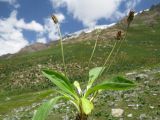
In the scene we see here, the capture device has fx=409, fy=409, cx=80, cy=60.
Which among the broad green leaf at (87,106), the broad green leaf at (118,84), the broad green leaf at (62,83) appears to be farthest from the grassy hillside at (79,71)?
the broad green leaf at (87,106)

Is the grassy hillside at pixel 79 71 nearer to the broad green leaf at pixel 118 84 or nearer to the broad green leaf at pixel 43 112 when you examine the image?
the broad green leaf at pixel 118 84

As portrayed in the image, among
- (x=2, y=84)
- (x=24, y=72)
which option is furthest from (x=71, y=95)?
(x=24, y=72)

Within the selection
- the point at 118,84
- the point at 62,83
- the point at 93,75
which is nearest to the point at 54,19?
the point at 62,83

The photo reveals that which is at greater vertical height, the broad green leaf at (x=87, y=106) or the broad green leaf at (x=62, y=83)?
the broad green leaf at (x=62, y=83)

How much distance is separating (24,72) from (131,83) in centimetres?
8011

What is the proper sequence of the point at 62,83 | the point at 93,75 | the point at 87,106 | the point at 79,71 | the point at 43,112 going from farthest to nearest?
1. the point at 79,71
2. the point at 93,75
3. the point at 62,83
4. the point at 87,106
5. the point at 43,112

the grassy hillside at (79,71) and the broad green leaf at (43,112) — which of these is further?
the grassy hillside at (79,71)

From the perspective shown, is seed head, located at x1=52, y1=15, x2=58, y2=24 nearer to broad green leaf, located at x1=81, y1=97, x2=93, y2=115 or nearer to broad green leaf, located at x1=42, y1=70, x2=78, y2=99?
broad green leaf, located at x1=42, y1=70, x2=78, y2=99

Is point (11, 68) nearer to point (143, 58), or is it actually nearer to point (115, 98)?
point (143, 58)

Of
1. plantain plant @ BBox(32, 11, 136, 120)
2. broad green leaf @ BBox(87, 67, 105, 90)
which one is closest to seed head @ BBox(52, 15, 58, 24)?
plantain plant @ BBox(32, 11, 136, 120)

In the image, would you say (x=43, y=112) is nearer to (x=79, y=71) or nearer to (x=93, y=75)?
(x=93, y=75)

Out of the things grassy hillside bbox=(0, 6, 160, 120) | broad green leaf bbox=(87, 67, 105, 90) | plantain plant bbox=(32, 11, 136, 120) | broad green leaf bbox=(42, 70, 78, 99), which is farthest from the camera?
grassy hillside bbox=(0, 6, 160, 120)

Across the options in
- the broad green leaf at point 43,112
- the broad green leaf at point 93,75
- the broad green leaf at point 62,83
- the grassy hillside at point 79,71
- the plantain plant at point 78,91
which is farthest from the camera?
the grassy hillside at point 79,71

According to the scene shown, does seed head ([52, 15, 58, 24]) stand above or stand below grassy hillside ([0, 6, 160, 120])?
below
